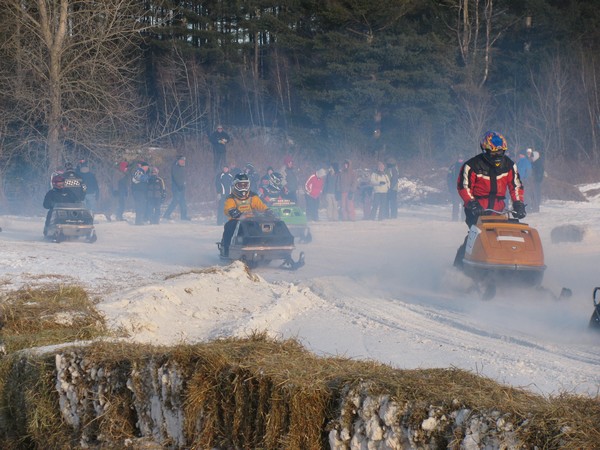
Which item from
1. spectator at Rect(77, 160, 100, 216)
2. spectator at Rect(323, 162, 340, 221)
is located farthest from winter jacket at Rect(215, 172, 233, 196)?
spectator at Rect(77, 160, 100, 216)

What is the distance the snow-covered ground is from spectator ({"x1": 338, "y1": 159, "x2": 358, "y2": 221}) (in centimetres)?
778

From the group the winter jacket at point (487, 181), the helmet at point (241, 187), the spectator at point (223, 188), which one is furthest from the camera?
the spectator at point (223, 188)

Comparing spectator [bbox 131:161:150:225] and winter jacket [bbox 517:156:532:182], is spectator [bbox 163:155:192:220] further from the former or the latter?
winter jacket [bbox 517:156:532:182]

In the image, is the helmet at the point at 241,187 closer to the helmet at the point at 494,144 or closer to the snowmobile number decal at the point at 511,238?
the helmet at the point at 494,144

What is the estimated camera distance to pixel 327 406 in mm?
5191

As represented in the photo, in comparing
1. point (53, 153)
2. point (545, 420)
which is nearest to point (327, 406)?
point (545, 420)

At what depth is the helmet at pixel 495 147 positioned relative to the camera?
1266cm

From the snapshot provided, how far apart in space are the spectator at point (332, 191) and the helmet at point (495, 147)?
15721 mm

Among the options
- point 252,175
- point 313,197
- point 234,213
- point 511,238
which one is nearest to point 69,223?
point 234,213

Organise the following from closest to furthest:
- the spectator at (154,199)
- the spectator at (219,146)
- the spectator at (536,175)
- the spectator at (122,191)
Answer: the spectator at (536,175)
the spectator at (154,199)
the spectator at (122,191)
the spectator at (219,146)

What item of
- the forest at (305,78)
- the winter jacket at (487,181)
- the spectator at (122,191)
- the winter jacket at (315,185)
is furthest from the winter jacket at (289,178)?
the winter jacket at (487,181)

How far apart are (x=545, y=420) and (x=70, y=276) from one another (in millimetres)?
10307

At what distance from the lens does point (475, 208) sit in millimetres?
12711

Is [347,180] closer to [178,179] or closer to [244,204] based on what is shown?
[178,179]
